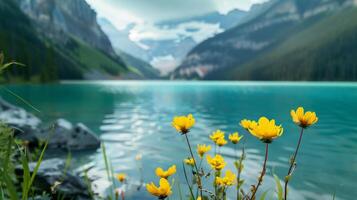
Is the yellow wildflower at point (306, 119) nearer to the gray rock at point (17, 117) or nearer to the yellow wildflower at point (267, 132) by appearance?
the yellow wildflower at point (267, 132)

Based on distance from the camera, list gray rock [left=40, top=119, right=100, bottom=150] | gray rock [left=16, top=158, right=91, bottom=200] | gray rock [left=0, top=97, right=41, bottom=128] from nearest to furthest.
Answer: gray rock [left=16, top=158, right=91, bottom=200] → gray rock [left=0, top=97, right=41, bottom=128] → gray rock [left=40, top=119, right=100, bottom=150]

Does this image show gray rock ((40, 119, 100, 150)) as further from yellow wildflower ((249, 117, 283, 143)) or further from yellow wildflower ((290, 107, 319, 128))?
yellow wildflower ((249, 117, 283, 143))

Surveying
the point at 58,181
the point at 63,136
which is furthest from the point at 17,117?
the point at 58,181

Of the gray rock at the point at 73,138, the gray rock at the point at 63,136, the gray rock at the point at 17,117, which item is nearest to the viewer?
the gray rock at the point at 63,136

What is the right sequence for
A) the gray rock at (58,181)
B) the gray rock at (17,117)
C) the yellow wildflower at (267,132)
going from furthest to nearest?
1. the gray rock at (17,117)
2. the gray rock at (58,181)
3. the yellow wildflower at (267,132)

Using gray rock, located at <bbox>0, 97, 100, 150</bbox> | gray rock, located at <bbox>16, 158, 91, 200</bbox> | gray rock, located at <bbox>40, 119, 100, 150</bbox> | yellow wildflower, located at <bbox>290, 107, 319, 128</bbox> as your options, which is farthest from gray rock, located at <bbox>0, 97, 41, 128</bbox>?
yellow wildflower, located at <bbox>290, 107, 319, 128</bbox>

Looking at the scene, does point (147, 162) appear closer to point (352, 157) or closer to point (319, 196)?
point (319, 196)

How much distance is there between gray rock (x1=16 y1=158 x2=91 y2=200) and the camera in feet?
28.5

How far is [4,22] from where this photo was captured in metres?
192

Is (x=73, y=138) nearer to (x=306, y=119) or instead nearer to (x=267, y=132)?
(x=306, y=119)

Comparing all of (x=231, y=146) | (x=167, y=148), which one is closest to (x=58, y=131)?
(x=167, y=148)

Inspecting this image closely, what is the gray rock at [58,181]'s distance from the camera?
867 cm

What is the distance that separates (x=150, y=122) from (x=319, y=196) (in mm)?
20870

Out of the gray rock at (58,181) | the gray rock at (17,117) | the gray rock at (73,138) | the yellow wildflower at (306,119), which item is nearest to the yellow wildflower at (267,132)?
the yellow wildflower at (306,119)
